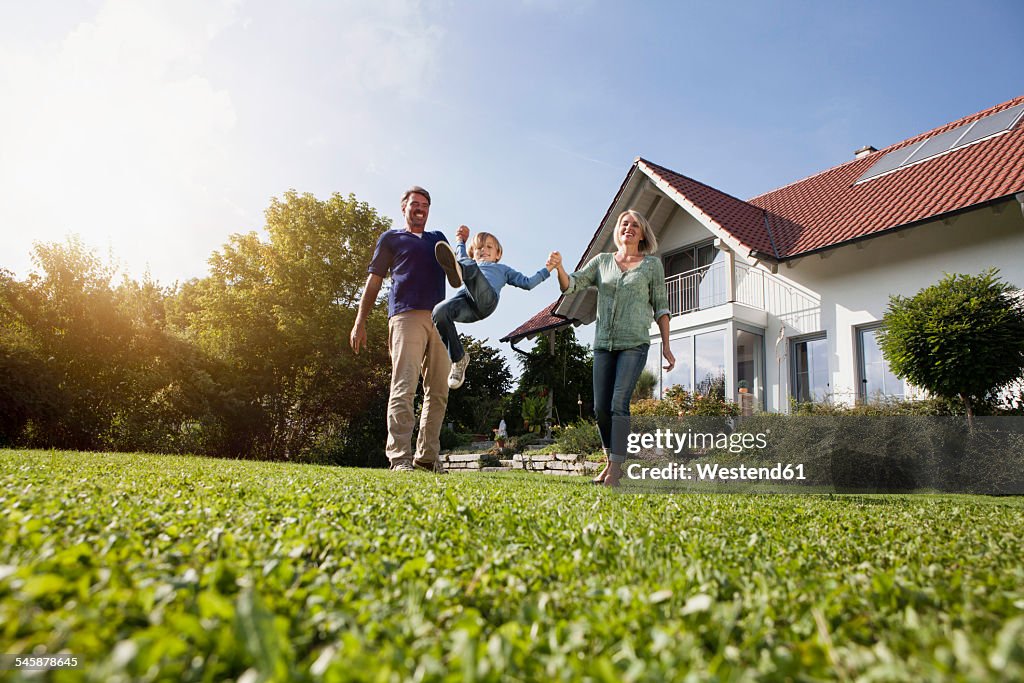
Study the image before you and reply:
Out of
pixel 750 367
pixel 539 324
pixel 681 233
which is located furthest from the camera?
pixel 539 324

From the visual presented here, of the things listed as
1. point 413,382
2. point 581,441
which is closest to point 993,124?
point 581,441

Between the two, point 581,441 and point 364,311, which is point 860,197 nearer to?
point 581,441

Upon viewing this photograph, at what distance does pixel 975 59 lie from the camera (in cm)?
1284

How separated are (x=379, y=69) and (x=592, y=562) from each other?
9.31m

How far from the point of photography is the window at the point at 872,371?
34.7 feet

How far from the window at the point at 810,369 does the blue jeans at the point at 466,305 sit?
8655 millimetres

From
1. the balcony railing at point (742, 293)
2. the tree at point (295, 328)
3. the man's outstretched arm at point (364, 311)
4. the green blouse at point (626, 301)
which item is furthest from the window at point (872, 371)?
the tree at point (295, 328)

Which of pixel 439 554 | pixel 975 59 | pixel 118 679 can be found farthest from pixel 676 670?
pixel 975 59

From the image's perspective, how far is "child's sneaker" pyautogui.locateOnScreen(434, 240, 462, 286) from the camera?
5281 millimetres

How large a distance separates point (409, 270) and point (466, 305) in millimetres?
669

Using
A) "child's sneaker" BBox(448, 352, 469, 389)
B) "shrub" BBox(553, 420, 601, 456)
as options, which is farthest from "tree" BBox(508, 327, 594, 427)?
"child's sneaker" BBox(448, 352, 469, 389)

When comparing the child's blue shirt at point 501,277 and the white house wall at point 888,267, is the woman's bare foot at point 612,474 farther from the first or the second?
the white house wall at point 888,267

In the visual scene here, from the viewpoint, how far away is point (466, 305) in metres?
5.64

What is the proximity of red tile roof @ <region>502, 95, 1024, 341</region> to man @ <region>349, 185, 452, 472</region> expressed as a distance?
814 centimetres
